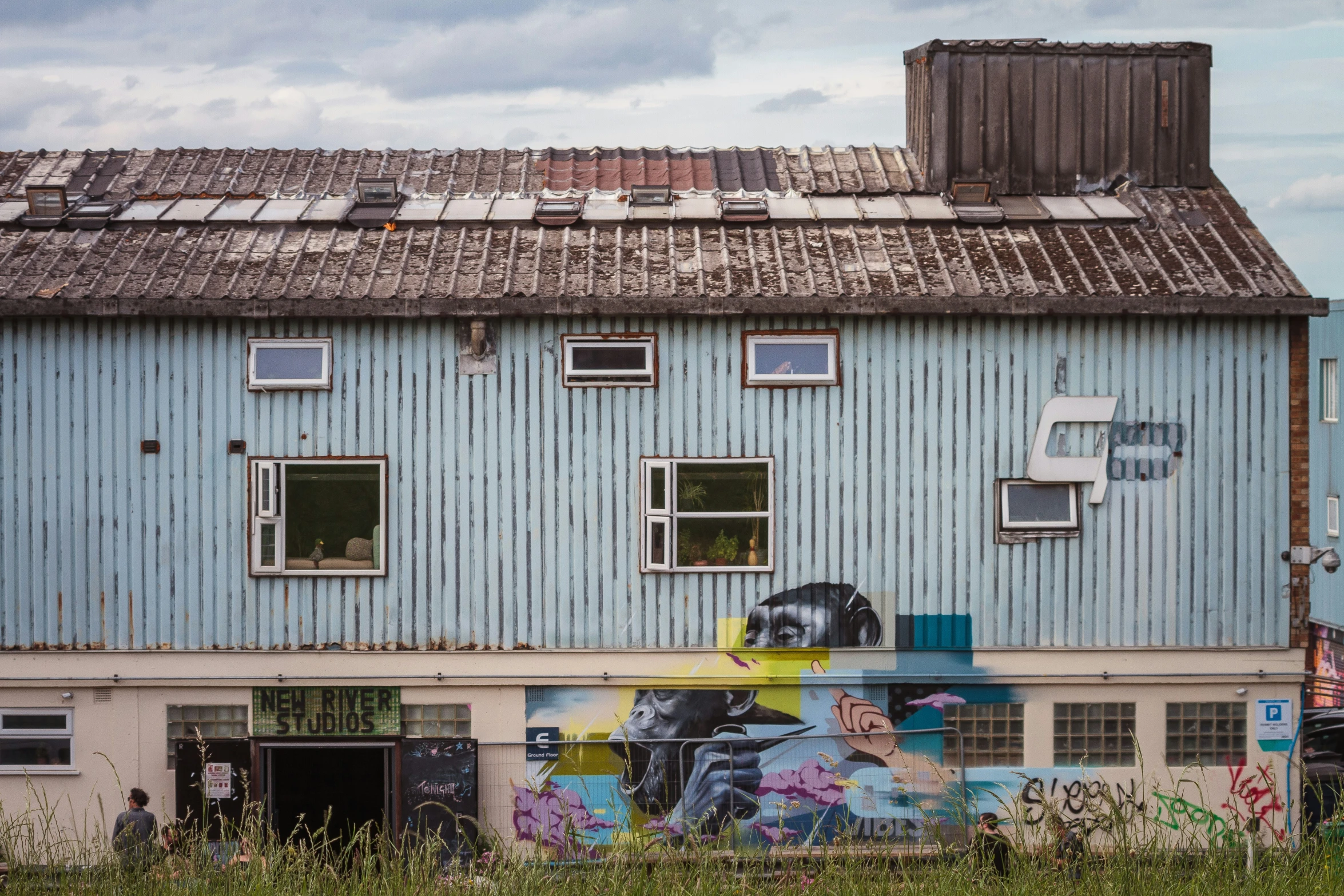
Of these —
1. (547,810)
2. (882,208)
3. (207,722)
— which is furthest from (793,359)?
(207,722)

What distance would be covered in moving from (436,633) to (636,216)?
220 inches

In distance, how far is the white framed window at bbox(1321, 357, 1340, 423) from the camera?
29.1 meters

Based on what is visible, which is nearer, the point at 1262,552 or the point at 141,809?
the point at 141,809

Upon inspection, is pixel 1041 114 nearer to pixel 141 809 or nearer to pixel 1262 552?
pixel 1262 552

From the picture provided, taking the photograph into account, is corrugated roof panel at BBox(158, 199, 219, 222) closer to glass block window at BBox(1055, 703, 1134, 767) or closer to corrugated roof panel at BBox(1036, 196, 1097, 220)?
corrugated roof panel at BBox(1036, 196, 1097, 220)

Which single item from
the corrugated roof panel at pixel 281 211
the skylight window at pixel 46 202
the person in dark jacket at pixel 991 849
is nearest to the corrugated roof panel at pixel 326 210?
the corrugated roof panel at pixel 281 211

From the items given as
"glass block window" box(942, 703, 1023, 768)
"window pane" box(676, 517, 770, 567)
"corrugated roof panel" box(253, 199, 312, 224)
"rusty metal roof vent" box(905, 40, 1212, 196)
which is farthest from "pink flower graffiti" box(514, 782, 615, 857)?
"rusty metal roof vent" box(905, 40, 1212, 196)

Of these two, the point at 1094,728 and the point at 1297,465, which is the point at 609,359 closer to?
the point at 1094,728

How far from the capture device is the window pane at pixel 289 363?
1362 centimetres

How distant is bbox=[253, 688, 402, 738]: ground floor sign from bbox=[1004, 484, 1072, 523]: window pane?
7.21 m

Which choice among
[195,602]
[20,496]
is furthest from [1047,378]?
[20,496]

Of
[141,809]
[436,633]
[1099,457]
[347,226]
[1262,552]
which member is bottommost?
[141,809]

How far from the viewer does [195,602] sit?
44.7 feet

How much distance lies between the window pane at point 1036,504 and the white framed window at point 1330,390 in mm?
18888
